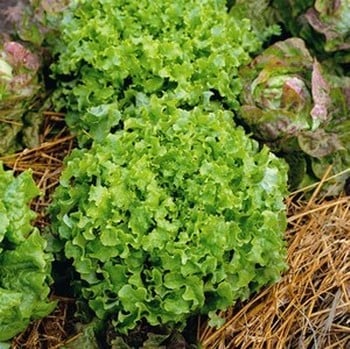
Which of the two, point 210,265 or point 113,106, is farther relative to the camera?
point 113,106

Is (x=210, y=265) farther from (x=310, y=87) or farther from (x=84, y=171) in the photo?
(x=310, y=87)

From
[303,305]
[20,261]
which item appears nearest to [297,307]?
[303,305]

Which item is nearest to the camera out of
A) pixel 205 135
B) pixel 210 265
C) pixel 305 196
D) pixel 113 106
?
pixel 210 265

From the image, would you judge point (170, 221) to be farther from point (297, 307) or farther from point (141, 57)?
point (141, 57)

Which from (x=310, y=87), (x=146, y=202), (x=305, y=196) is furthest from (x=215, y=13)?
(x=146, y=202)

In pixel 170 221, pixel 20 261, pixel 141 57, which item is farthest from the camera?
pixel 141 57

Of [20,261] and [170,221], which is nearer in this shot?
[20,261]

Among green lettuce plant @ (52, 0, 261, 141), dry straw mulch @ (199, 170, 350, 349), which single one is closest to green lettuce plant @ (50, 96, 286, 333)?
dry straw mulch @ (199, 170, 350, 349)

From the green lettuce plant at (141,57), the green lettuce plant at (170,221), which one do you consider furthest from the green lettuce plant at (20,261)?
the green lettuce plant at (141,57)
